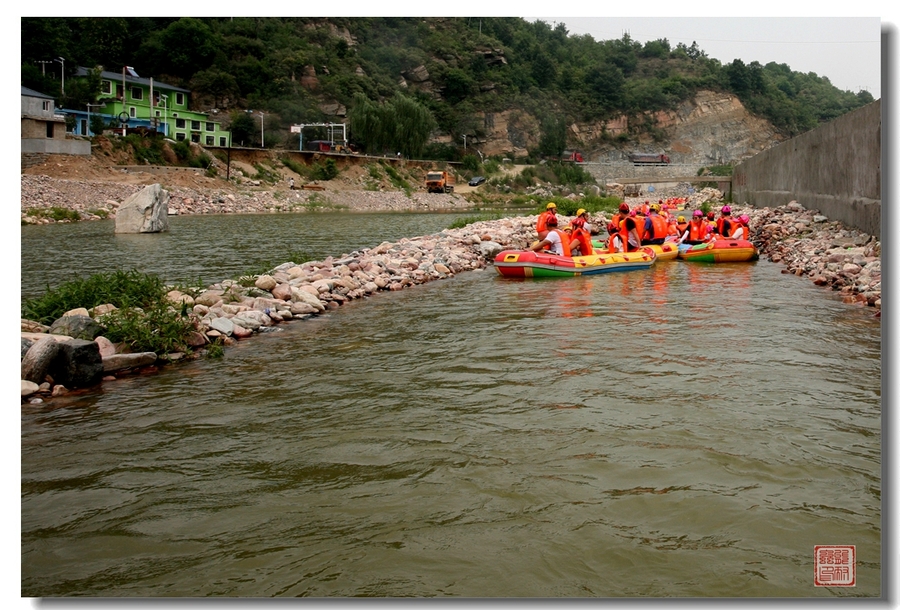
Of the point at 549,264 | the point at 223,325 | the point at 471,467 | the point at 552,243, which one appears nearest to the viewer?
the point at 471,467

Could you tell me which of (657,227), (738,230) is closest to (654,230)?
(657,227)

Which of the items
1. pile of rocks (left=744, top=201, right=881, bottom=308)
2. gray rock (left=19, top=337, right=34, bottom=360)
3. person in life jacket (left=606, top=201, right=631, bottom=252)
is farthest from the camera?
person in life jacket (left=606, top=201, right=631, bottom=252)

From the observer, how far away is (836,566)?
111 inches

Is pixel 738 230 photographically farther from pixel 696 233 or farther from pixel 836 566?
pixel 836 566

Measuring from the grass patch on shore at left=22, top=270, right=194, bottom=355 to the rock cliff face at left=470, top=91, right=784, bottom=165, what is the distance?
317ft

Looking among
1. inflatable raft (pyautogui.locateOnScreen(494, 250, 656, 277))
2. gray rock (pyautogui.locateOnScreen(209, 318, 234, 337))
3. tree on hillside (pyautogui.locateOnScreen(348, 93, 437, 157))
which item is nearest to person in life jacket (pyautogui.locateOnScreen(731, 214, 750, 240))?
inflatable raft (pyautogui.locateOnScreen(494, 250, 656, 277))

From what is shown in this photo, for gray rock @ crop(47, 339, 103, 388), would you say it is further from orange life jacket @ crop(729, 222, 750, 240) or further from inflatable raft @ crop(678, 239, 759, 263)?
orange life jacket @ crop(729, 222, 750, 240)

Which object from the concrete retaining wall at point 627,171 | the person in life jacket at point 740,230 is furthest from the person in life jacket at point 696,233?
the concrete retaining wall at point 627,171

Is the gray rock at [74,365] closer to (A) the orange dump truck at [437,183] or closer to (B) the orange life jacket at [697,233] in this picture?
(B) the orange life jacket at [697,233]

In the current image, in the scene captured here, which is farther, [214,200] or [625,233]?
[214,200]

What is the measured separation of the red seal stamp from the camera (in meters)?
2.79

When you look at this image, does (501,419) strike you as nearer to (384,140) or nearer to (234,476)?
(234,476)

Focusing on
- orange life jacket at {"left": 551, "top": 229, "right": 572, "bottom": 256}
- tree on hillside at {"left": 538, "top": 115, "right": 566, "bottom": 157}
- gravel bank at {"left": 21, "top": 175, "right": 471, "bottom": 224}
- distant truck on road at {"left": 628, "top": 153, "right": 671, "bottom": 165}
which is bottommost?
orange life jacket at {"left": 551, "top": 229, "right": 572, "bottom": 256}

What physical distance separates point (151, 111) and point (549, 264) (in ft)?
133
